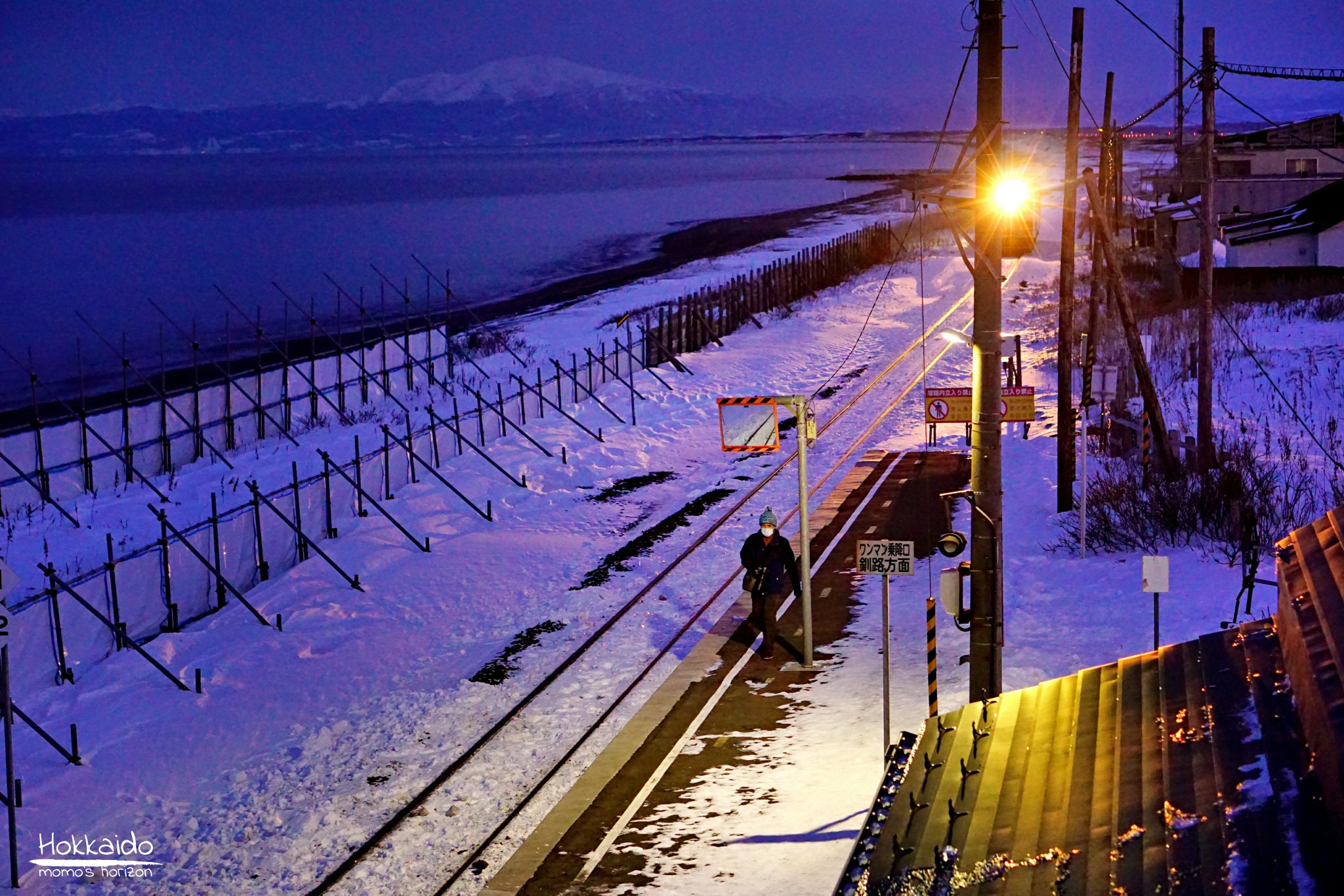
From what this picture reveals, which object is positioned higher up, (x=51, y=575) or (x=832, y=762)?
(x=51, y=575)

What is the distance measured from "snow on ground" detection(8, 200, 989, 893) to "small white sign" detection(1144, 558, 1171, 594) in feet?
19.4

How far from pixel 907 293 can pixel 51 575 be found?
48303 millimetres

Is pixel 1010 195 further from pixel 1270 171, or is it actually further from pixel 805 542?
pixel 1270 171

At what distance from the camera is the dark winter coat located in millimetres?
16969

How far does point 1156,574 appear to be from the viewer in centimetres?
1380

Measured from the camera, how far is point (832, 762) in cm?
1364

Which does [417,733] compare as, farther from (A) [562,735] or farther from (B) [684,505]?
(B) [684,505]

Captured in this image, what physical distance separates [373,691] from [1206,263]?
47.8 ft

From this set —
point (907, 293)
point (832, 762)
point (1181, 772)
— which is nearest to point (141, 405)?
point (832, 762)

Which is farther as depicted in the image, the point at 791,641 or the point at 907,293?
the point at 907,293

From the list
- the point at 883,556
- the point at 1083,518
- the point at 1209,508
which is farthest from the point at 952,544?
the point at 1209,508

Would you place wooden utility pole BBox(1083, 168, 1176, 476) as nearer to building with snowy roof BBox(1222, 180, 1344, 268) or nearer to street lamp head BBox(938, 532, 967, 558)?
street lamp head BBox(938, 532, 967, 558)
